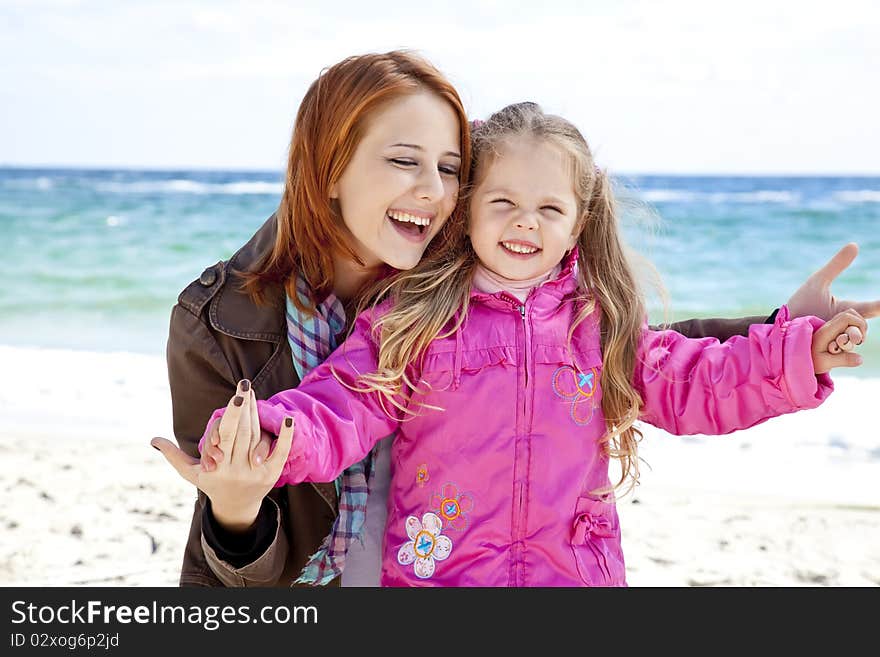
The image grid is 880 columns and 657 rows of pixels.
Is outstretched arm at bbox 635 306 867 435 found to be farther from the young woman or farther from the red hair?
the red hair

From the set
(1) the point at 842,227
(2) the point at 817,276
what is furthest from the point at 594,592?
(1) the point at 842,227

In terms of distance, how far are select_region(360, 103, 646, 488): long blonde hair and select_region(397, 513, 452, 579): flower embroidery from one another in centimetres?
28

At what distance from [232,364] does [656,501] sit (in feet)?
10.6

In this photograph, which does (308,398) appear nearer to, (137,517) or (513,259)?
(513,259)

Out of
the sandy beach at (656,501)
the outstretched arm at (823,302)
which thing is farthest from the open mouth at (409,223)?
the sandy beach at (656,501)

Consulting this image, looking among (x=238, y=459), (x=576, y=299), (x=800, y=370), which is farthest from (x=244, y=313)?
(x=800, y=370)

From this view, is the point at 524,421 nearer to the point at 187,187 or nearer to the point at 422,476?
the point at 422,476

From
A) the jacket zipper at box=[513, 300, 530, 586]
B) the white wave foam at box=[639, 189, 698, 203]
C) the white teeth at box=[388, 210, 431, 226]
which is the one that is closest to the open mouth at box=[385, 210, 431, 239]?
the white teeth at box=[388, 210, 431, 226]

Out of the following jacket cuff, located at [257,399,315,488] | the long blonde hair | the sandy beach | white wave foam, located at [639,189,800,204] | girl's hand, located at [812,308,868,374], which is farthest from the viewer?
white wave foam, located at [639,189,800,204]

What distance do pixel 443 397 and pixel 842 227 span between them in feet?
53.9

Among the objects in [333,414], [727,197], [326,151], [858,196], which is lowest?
[333,414]

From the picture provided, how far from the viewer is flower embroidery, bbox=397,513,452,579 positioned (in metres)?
2.56

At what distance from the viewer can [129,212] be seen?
19.5 meters

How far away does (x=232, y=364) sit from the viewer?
279cm
